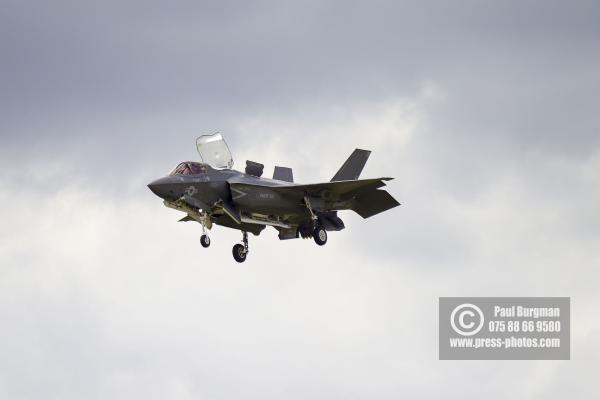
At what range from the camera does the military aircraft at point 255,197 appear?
88500 mm

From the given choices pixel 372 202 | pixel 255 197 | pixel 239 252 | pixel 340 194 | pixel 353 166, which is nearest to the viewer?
pixel 255 197

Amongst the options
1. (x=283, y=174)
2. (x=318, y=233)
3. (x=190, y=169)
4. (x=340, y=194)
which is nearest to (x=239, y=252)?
(x=318, y=233)

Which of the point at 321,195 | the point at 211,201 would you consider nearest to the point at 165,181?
the point at 211,201

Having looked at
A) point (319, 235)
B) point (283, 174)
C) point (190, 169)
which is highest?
point (283, 174)

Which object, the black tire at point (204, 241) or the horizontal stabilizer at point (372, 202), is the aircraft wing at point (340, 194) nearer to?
the horizontal stabilizer at point (372, 202)

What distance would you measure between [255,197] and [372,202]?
7317 millimetres

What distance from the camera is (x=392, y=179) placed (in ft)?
289

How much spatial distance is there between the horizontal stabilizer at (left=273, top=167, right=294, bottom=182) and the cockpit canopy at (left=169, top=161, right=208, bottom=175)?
5.28 metres

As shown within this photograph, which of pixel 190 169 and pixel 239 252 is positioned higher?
pixel 190 169

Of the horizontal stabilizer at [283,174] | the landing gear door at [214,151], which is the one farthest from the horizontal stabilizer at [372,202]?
the landing gear door at [214,151]

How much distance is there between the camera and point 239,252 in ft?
302

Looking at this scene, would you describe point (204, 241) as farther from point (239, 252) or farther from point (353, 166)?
point (353, 166)

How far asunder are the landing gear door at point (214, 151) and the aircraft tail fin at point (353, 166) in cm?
716

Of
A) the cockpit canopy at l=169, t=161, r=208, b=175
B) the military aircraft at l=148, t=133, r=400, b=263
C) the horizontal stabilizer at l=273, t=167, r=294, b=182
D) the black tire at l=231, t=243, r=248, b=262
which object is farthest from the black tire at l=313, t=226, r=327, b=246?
the cockpit canopy at l=169, t=161, r=208, b=175
